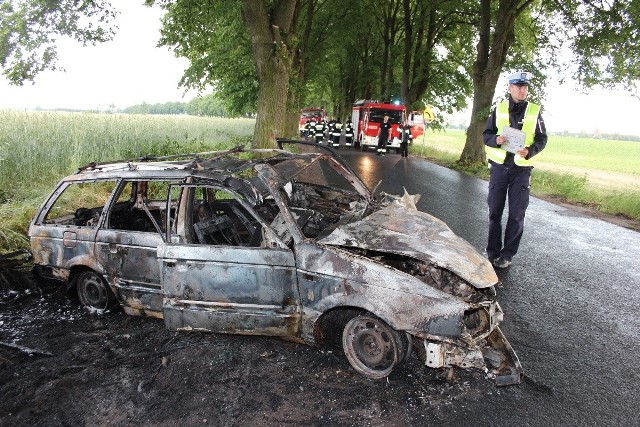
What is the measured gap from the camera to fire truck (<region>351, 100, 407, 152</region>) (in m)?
23.8

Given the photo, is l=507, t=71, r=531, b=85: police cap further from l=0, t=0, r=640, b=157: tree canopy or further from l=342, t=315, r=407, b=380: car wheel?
l=0, t=0, r=640, b=157: tree canopy

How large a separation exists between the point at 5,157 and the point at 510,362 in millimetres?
9178

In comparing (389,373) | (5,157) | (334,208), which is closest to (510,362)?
(389,373)

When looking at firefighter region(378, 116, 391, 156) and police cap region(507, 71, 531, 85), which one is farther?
firefighter region(378, 116, 391, 156)

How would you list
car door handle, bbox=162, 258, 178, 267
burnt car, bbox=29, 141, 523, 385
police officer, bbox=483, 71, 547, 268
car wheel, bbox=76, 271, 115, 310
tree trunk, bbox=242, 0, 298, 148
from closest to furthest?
burnt car, bbox=29, 141, 523, 385 < car door handle, bbox=162, 258, 178, 267 < car wheel, bbox=76, 271, 115, 310 < police officer, bbox=483, 71, 547, 268 < tree trunk, bbox=242, 0, 298, 148

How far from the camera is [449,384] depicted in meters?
3.26

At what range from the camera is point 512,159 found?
5680 millimetres

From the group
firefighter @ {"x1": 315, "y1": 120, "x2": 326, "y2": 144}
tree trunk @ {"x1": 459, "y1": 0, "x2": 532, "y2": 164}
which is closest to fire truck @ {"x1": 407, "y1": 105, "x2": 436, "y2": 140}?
firefighter @ {"x1": 315, "y1": 120, "x2": 326, "y2": 144}

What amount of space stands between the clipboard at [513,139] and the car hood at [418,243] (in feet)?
7.19

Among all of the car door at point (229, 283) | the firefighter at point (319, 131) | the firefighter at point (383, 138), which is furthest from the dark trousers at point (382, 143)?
the car door at point (229, 283)

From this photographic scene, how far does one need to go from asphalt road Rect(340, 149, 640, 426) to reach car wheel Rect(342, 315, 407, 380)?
56 centimetres

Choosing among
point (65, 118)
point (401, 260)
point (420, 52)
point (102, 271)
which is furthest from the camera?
point (420, 52)

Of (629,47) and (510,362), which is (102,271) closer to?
(510,362)

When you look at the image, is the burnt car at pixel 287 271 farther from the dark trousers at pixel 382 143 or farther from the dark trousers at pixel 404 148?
the dark trousers at pixel 382 143
